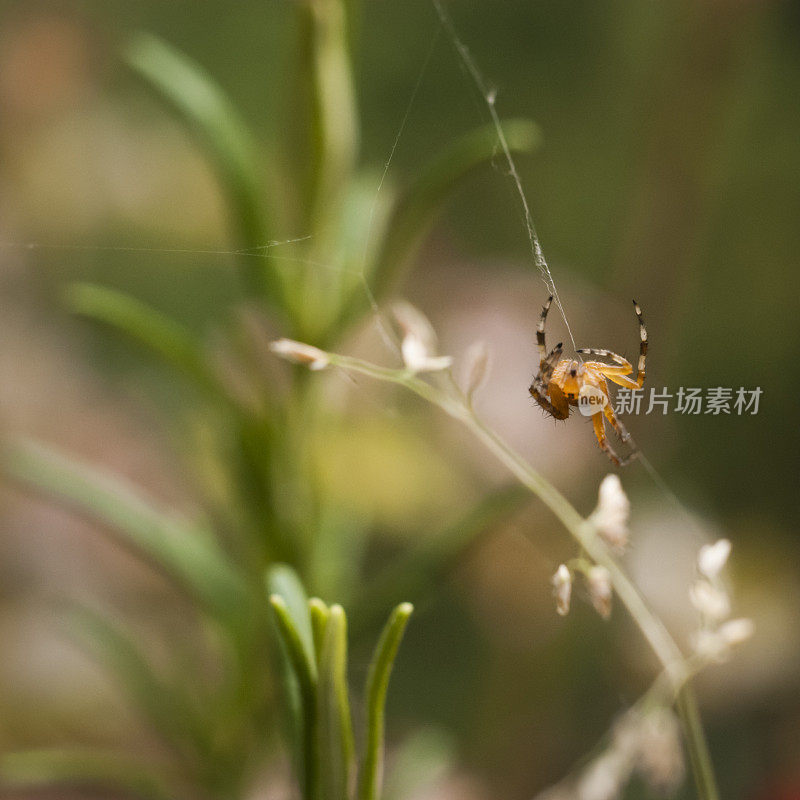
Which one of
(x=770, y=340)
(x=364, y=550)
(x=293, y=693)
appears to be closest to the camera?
(x=293, y=693)

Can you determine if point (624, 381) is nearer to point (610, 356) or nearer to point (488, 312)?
point (610, 356)

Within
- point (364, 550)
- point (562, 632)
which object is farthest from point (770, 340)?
point (364, 550)

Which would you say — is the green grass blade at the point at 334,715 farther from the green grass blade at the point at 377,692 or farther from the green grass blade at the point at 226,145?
the green grass blade at the point at 226,145

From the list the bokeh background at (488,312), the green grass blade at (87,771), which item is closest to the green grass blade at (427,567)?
the bokeh background at (488,312)

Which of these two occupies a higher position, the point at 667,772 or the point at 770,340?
the point at 770,340

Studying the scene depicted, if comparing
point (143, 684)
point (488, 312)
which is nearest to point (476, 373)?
point (143, 684)

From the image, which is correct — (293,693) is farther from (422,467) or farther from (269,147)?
(269,147)

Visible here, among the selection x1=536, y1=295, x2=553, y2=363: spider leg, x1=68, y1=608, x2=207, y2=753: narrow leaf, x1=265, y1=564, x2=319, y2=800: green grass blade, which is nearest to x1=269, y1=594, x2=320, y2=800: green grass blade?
x1=265, y1=564, x2=319, y2=800: green grass blade

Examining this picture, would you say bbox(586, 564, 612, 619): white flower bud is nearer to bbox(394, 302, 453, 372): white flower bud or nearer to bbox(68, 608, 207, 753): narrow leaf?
bbox(394, 302, 453, 372): white flower bud
